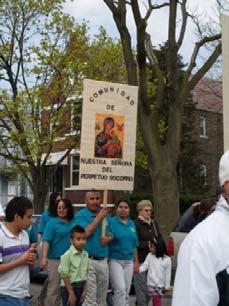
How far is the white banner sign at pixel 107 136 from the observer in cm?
856

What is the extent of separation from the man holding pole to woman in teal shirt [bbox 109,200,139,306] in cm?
29

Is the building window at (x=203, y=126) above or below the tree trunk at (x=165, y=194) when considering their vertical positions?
above

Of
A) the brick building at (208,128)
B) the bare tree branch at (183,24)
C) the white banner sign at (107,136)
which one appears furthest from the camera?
the brick building at (208,128)

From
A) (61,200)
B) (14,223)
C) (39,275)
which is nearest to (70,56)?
(39,275)

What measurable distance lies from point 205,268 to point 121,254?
618 centimetres

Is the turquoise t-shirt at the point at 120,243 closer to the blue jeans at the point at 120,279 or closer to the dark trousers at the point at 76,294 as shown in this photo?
the blue jeans at the point at 120,279

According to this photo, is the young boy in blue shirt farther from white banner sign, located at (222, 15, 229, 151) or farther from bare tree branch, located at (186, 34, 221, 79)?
bare tree branch, located at (186, 34, 221, 79)

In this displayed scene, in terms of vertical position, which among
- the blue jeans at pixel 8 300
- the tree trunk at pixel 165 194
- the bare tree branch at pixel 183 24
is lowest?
the blue jeans at pixel 8 300

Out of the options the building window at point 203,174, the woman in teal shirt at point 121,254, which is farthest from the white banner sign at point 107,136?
the building window at point 203,174

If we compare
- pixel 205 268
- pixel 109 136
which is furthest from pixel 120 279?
pixel 205 268

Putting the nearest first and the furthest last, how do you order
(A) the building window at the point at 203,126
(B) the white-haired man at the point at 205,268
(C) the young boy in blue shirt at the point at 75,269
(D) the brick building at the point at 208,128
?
(B) the white-haired man at the point at 205,268 → (C) the young boy in blue shirt at the point at 75,269 → (D) the brick building at the point at 208,128 → (A) the building window at the point at 203,126

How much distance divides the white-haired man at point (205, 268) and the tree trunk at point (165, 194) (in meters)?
15.0

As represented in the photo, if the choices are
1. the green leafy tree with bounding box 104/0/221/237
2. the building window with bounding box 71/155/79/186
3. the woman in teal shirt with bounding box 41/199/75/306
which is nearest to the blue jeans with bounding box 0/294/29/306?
the woman in teal shirt with bounding box 41/199/75/306

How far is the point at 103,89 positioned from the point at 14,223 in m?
3.40
